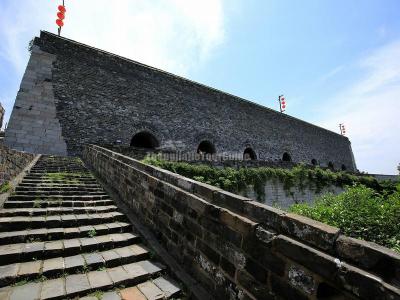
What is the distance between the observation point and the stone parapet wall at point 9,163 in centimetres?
516

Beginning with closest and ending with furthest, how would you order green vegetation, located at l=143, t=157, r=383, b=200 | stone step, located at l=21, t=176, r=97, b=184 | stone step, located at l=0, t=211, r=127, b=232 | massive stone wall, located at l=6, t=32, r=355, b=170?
stone step, located at l=0, t=211, r=127, b=232
stone step, located at l=21, t=176, r=97, b=184
green vegetation, located at l=143, t=157, r=383, b=200
massive stone wall, located at l=6, t=32, r=355, b=170

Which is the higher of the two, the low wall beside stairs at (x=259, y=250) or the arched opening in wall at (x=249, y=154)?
the arched opening in wall at (x=249, y=154)

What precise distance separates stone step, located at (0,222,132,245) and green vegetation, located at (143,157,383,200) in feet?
12.9

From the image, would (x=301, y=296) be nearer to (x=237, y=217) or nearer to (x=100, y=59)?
(x=237, y=217)

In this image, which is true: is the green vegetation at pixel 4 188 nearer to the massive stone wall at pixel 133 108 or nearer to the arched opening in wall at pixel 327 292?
the arched opening in wall at pixel 327 292

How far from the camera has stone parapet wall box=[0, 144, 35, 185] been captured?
5156 millimetres

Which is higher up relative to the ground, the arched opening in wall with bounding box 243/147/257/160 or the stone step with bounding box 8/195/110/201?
the arched opening in wall with bounding box 243/147/257/160

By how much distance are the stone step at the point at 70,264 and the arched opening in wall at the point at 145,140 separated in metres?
10.4

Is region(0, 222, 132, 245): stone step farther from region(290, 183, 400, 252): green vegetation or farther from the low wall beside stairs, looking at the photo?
region(290, 183, 400, 252): green vegetation

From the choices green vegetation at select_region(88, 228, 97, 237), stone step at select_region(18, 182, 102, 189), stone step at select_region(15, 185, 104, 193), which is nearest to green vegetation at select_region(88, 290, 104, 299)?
green vegetation at select_region(88, 228, 97, 237)

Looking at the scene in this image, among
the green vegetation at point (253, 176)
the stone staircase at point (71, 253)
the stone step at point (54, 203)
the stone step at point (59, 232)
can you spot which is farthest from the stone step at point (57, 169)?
the stone step at point (59, 232)

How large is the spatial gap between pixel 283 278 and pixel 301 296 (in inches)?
6.2

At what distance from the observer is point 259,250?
195 cm

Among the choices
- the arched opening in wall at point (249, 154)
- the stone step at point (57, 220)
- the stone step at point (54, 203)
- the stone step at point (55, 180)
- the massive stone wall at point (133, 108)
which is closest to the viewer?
the stone step at point (57, 220)
